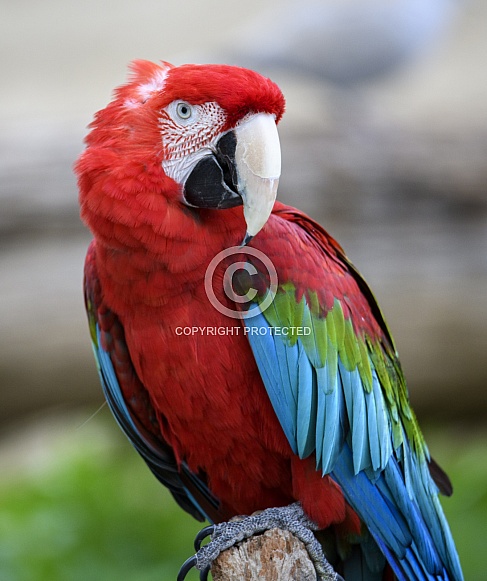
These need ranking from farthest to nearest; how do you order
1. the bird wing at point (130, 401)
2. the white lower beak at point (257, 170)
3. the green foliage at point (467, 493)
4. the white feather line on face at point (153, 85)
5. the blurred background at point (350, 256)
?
the blurred background at point (350, 256)
the green foliage at point (467, 493)
the bird wing at point (130, 401)
the white feather line on face at point (153, 85)
the white lower beak at point (257, 170)

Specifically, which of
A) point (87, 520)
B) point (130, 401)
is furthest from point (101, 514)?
point (130, 401)

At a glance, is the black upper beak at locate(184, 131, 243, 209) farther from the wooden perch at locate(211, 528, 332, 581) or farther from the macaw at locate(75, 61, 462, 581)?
the wooden perch at locate(211, 528, 332, 581)

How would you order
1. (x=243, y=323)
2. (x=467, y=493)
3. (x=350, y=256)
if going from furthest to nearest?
(x=350, y=256) → (x=467, y=493) → (x=243, y=323)

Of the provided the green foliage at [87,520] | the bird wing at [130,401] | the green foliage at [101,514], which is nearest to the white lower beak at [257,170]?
the bird wing at [130,401]

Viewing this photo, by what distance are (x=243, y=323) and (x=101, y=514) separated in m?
1.75

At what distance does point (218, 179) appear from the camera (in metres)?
1.33

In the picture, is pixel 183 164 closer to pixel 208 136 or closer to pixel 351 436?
pixel 208 136

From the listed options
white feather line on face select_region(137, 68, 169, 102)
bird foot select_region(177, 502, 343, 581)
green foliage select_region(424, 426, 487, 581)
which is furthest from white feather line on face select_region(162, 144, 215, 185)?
green foliage select_region(424, 426, 487, 581)

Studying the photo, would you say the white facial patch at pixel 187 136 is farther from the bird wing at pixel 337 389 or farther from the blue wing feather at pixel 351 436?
the blue wing feather at pixel 351 436

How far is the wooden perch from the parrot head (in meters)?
0.56

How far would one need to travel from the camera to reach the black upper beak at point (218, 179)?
1.32 m

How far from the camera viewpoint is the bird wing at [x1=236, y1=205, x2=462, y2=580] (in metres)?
1.41

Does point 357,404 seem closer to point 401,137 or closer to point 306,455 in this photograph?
point 306,455

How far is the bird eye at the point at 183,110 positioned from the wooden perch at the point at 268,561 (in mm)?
789
